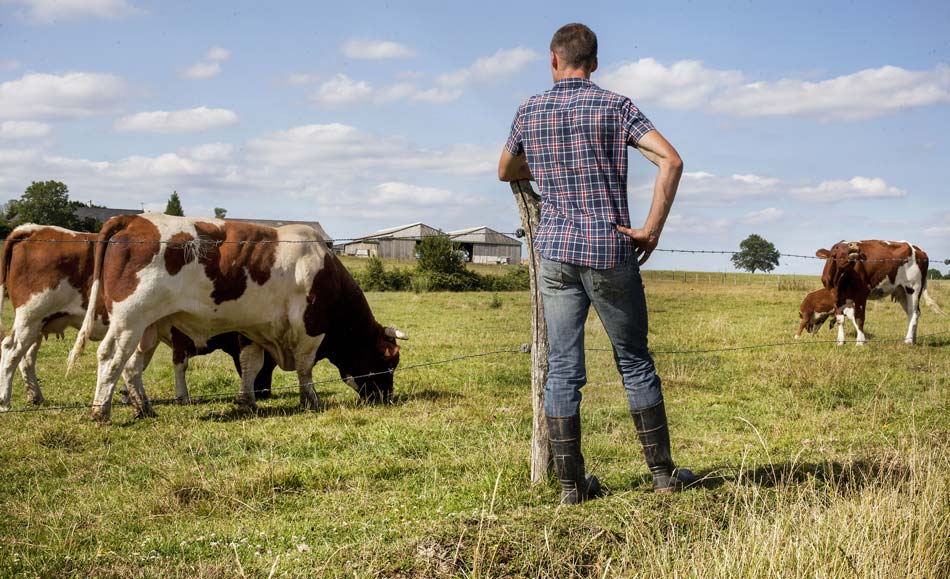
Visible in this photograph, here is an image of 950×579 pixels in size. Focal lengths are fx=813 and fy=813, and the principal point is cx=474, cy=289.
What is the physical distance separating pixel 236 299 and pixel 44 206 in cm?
6129

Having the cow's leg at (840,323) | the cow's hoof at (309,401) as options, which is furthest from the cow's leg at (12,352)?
the cow's leg at (840,323)

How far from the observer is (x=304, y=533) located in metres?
4.29

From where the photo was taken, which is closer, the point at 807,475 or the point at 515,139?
Answer: the point at 515,139

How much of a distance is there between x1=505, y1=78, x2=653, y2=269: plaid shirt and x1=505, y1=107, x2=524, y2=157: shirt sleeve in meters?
0.09

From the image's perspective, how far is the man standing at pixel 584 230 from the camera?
4.32 metres

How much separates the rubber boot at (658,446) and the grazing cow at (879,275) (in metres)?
10.7

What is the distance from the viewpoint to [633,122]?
4.32 metres

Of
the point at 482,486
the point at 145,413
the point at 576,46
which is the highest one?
the point at 576,46

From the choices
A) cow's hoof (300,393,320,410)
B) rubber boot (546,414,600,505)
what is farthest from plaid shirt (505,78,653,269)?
cow's hoof (300,393,320,410)

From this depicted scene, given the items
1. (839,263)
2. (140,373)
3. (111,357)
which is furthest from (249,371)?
(839,263)

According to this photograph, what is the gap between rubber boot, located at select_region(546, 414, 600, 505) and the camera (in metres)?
4.51

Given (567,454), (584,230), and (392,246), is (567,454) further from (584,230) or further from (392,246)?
(392,246)

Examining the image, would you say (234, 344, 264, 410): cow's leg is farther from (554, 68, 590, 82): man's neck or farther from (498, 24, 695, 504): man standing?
(554, 68, 590, 82): man's neck

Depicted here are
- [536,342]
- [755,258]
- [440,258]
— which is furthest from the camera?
[440,258]
